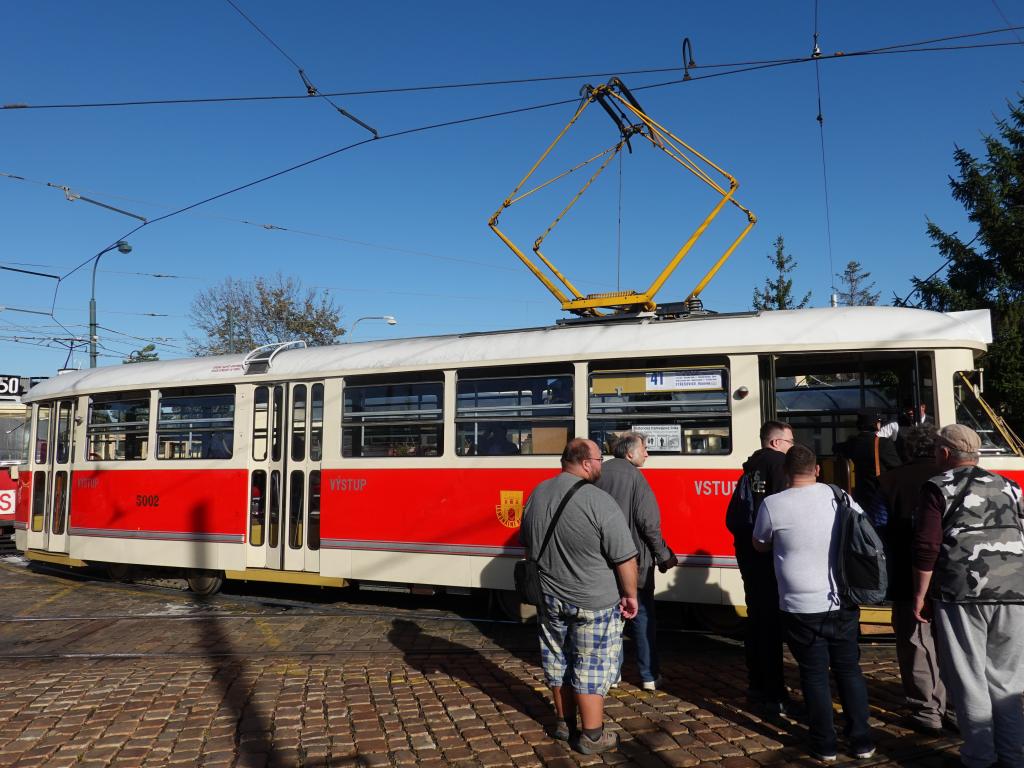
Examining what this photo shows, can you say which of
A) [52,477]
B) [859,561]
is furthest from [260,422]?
[859,561]

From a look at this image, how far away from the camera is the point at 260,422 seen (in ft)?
30.4

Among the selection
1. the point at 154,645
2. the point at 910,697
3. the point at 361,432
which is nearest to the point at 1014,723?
the point at 910,697

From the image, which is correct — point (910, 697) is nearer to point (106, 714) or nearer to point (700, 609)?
point (700, 609)

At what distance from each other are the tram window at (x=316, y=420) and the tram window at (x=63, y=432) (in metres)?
4.23

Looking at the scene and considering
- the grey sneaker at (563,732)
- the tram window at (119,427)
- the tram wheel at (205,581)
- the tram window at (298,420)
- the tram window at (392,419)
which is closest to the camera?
the grey sneaker at (563,732)

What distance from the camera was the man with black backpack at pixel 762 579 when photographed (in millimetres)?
5090

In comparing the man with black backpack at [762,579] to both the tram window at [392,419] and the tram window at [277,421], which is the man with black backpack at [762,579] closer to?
the tram window at [392,419]

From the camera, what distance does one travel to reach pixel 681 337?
7168 mm

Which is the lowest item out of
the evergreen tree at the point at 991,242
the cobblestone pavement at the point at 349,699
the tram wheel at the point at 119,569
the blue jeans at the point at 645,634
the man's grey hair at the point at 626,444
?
the cobblestone pavement at the point at 349,699

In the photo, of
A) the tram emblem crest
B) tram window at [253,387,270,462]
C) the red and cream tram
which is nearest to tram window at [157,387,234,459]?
the red and cream tram

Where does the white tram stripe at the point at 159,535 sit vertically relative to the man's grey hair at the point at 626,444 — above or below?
below

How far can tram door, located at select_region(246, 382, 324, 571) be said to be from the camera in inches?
347

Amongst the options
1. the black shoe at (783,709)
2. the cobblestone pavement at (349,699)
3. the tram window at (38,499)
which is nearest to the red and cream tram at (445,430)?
the tram window at (38,499)

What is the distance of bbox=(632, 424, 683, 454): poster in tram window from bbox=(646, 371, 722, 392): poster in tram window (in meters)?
0.33
